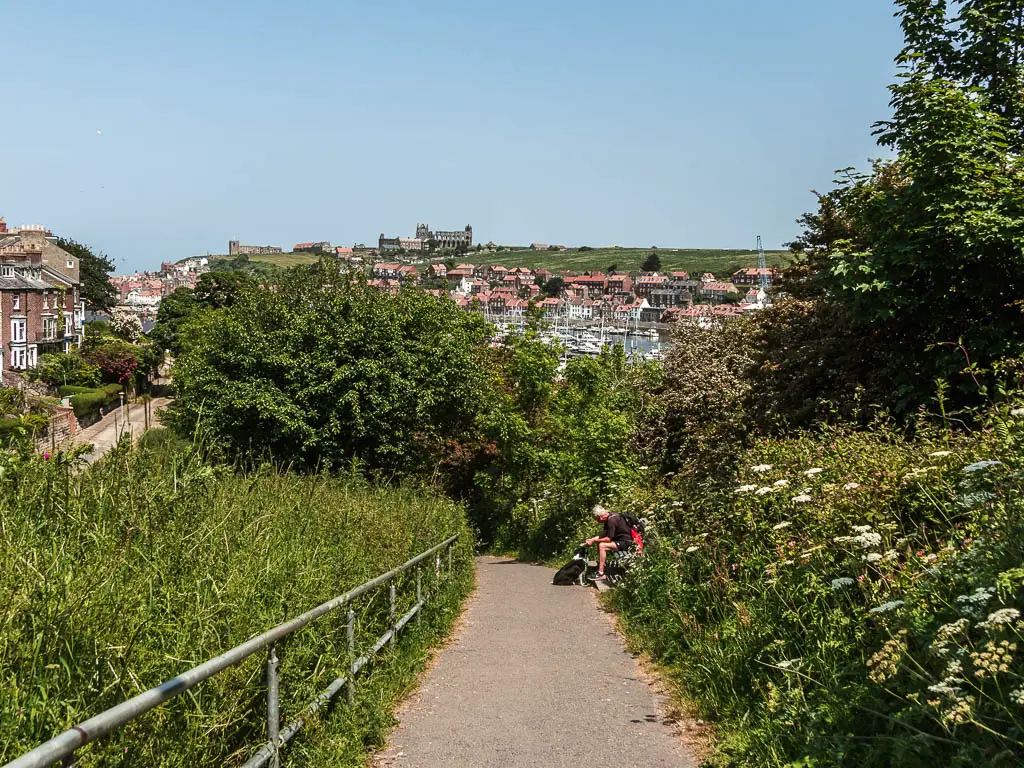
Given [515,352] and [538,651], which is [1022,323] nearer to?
[538,651]

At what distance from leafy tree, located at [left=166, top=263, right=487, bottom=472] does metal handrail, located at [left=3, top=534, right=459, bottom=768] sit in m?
15.7

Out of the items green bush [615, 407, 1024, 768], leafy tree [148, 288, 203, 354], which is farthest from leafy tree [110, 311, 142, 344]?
green bush [615, 407, 1024, 768]

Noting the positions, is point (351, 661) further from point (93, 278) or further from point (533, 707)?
point (93, 278)

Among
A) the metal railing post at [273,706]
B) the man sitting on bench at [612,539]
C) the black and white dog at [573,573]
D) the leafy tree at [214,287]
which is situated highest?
the leafy tree at [214,287]

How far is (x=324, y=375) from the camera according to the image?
78.3 ft

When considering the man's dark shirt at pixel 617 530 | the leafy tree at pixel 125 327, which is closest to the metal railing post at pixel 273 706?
the man's dark shirt at pixel 617 530

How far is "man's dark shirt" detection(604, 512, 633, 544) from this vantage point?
16031 mm

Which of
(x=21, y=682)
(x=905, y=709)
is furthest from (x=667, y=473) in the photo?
(x=21, y=682)

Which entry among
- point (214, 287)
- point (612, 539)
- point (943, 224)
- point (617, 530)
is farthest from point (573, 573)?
point (214, 287)

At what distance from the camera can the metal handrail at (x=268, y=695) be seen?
105 inches

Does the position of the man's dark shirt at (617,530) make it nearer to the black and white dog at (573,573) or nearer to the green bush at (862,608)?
the black and white dog at (573,573)

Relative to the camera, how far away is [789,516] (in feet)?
24.9

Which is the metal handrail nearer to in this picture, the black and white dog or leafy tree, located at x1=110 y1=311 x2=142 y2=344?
the black and white dog

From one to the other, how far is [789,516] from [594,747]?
2.45 metres
